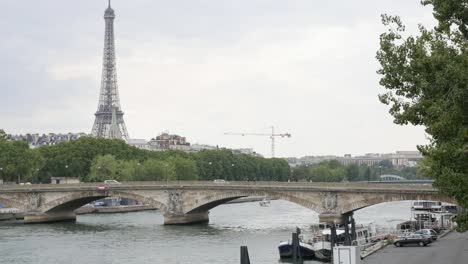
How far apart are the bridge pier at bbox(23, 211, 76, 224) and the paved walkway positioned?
44599 mm

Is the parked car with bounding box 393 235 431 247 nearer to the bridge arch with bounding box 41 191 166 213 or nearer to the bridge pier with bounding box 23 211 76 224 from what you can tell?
the bridge arch with bounding box 41 191 166 213

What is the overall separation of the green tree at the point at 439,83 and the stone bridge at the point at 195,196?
39.3 meters

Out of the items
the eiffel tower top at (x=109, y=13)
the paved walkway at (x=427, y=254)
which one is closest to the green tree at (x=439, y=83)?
the paved walkway at (x=427, y=254)

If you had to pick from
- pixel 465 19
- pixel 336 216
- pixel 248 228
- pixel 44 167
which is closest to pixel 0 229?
pixel 248 228

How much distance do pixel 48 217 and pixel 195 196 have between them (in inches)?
623

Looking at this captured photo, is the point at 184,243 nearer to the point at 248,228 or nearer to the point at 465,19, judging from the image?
the point at 248,228

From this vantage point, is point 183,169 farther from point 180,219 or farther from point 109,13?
point 109,13

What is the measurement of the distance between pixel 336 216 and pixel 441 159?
149 ft

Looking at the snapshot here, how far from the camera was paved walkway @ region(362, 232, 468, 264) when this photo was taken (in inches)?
1479

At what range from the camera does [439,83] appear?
76.4ft

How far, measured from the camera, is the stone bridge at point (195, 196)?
6875 centimetres

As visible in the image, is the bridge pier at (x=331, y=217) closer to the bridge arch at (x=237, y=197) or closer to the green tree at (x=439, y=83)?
the bridge arch at (x=237, y=197)

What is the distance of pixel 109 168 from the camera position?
11238cm

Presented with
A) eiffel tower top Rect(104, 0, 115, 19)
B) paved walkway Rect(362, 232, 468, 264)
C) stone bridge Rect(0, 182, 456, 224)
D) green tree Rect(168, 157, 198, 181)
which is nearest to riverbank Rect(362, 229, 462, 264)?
paved walkway Rect(362, 232, 468, 264)
